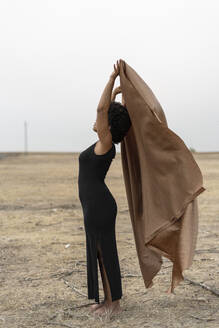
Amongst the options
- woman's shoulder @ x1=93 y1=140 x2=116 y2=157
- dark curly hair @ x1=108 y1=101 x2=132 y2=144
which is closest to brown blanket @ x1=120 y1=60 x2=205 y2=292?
dark curly hair @ x1=108 y1=101 x2=132 y2=144

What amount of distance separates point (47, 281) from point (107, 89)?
267 centimetres

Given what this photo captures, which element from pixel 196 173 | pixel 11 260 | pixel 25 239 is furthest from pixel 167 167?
pixel 25 239

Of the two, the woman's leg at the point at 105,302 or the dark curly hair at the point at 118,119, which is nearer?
the dark curly hair at the point at 118,119

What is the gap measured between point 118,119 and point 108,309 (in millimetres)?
1769

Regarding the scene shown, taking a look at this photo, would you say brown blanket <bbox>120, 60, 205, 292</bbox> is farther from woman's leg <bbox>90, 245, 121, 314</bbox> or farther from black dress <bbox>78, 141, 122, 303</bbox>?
woman's leg <bbox>90, 245, 121, 314</bbox>

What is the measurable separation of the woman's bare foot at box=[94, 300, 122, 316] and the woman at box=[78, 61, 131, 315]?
0.03 feet

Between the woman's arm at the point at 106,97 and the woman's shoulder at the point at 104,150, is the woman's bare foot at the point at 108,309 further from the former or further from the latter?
the woman's arm at the point at 106,97

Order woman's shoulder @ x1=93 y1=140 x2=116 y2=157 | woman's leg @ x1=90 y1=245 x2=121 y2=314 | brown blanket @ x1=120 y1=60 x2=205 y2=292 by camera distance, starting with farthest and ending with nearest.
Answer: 1. woman's leg @ x1=90 y1=245 x2=121 y2=314
2. woman's shoulder @ x1=93 y1=140 x2=116 y2=157
3. brown blanket @ x1=120 y1=60 x2=205 y2=292

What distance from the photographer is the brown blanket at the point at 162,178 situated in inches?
155

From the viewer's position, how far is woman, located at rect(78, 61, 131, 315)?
4004 millimetres

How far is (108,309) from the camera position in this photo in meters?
4.41

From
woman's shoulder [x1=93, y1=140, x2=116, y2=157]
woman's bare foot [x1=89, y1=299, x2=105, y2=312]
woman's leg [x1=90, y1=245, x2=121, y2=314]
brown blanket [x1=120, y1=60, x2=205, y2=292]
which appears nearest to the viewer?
brown blanket [x1=120, y1=60, x2=205, y2=292]

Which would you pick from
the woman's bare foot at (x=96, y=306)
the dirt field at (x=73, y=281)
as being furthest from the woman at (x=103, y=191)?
the dirt field at (x=73, y=281)

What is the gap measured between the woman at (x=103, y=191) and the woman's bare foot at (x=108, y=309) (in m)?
0.01
